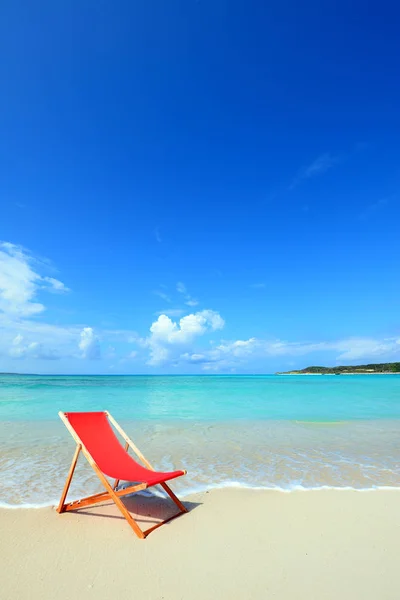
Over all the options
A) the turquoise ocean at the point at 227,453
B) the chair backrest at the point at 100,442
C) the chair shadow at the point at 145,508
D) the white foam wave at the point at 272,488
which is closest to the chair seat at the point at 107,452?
the chair backrest at the point at 100,442

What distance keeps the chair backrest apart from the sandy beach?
54 cm

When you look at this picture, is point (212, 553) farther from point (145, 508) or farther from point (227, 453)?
point (227, 453)

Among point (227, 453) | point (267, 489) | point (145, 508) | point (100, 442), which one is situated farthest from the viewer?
point (227, 453)

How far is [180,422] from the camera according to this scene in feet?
38.3

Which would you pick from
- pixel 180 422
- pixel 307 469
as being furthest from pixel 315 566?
pixel 180 422

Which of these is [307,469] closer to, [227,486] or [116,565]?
[227,486]

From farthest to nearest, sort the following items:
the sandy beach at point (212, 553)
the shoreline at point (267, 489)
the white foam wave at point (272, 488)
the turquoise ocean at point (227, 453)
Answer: the turquoise ocean at point (227, 453), the white foam wave at point (272, 488), the shoreline at point (267, 489), the sandy beach at point (212, 553)

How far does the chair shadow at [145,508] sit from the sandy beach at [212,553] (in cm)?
2

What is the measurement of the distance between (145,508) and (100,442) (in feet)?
3.23

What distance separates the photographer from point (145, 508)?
166 inches

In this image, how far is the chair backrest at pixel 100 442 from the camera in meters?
4.01

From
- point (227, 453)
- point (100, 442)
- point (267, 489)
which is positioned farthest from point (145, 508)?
point (227, 453)

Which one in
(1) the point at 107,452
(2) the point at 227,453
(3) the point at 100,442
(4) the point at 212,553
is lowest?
(4) the point at 212,553

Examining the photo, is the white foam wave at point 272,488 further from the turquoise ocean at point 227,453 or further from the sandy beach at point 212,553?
the sandy beach at point 212,553
